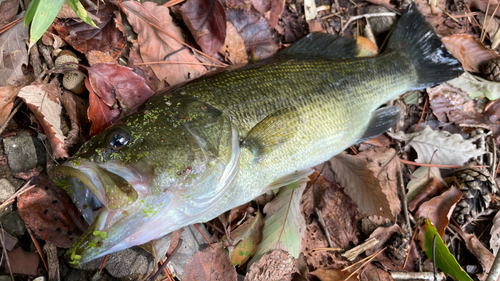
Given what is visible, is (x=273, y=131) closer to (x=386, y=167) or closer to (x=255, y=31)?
(x=255, y=31)

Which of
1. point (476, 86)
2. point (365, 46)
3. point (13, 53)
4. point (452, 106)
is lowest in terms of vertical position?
point (452, 106)

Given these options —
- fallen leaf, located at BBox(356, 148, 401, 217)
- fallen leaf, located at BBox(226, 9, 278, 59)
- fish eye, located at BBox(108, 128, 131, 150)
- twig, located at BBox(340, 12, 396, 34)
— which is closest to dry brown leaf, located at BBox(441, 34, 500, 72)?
twig, located at BBox(340, 12, 396, 34)

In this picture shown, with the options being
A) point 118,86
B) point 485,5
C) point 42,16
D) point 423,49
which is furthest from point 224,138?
point 485,5

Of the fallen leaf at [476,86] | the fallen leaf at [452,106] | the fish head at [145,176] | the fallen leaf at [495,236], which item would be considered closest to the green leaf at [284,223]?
the fish head at [145,176]

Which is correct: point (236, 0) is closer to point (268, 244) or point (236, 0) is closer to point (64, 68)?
point (64, 68)

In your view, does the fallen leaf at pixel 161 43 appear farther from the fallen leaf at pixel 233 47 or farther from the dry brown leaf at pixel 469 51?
the dry brown leaf at pixel 469 51

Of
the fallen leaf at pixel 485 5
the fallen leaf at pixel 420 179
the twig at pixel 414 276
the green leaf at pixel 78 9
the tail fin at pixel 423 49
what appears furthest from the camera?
the fallen leaf at pixel 485 5

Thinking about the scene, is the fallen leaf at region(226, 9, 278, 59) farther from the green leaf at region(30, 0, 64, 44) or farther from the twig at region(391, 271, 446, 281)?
the twig at region(391, 271, 446, 281)
